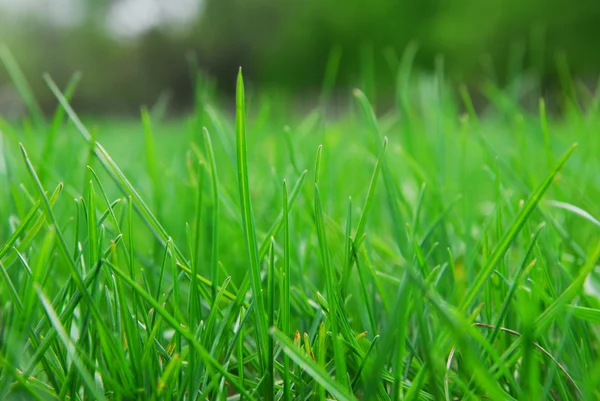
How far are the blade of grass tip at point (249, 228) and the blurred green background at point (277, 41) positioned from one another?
237 inches

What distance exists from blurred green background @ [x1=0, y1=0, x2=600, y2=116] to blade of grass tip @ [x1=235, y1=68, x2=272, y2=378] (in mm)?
6023

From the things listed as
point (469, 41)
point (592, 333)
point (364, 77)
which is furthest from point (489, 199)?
point (469, 41)

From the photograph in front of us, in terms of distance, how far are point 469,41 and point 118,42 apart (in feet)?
29.8

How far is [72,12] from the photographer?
1202 centimetres

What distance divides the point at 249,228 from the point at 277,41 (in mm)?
10918

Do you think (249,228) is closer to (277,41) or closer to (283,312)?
(283,312)

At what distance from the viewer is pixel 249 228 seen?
8.8 inches

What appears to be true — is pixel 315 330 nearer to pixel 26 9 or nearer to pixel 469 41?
pixel 469 41

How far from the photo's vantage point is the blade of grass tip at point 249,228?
0.22 metres

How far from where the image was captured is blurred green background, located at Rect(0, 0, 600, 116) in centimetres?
646

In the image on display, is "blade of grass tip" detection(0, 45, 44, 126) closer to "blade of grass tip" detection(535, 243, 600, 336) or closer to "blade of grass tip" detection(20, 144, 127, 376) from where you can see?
"blade of grass tip" detection(20, 144, 127, 376)

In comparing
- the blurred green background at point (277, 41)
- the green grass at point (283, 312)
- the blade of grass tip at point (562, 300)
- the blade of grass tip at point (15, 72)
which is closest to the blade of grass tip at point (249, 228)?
the green grass at point (283, 312)

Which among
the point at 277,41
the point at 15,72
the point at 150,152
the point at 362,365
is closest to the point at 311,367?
the point at 362,365

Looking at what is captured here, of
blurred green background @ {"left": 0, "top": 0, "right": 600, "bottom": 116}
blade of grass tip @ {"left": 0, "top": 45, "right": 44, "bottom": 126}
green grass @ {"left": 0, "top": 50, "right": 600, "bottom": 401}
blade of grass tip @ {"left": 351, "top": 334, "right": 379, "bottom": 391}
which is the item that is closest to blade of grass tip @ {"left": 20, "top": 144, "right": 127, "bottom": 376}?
green grass @ {"left": 0, "top": 50, "right": 600, "bottom": 401}
